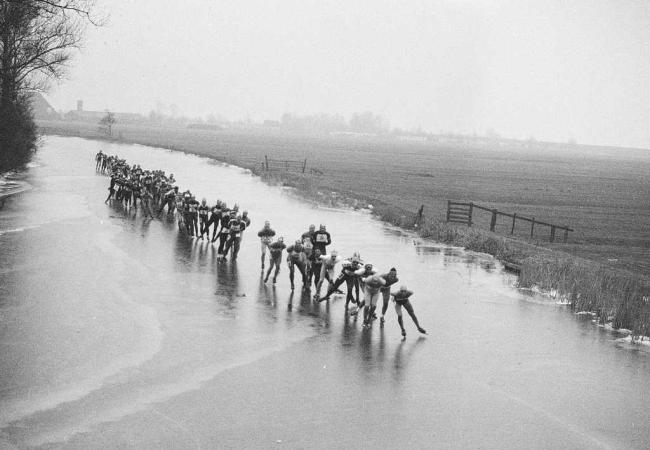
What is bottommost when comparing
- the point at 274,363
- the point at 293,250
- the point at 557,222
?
the point at 557,222

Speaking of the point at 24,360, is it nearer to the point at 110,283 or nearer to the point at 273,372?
the point at 273,372

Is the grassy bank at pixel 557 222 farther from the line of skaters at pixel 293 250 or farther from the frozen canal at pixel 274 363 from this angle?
the line of skaters at pixel 293 250

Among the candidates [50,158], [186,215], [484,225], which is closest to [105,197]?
[186,215]

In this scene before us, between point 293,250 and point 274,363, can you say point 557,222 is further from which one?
point 274,363

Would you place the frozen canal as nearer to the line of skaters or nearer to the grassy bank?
the line of skaters

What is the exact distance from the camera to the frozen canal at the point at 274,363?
1205 centimetres

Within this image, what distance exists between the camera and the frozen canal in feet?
39.5

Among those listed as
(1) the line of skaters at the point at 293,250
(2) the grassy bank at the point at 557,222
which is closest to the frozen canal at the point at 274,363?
(1) the line of skaters at the point at 293,250

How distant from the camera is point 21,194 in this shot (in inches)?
1676

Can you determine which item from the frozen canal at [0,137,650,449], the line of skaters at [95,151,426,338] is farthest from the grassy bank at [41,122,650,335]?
the line of skaters at [95,151,426,338]

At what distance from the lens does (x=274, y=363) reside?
1534 cm

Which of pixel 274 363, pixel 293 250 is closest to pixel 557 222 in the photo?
pixel 293 250

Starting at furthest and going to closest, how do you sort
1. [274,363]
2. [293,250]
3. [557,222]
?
[557,222], [293,250], [274,363]

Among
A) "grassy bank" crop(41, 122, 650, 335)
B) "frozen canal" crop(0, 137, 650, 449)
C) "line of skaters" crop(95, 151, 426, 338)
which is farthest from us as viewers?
"grassy bank" crop(41, 122, 650, 335)
